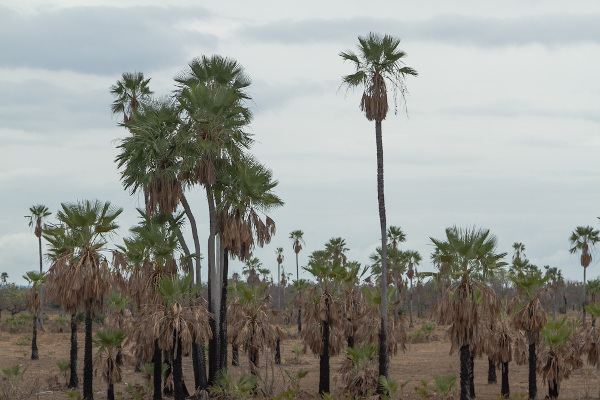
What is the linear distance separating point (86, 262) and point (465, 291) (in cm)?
1466

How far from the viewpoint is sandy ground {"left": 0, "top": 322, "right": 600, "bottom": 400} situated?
115 feet

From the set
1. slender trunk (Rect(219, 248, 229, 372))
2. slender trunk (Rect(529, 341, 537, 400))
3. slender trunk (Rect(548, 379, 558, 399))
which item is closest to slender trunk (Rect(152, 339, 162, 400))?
slender trunk (Rect(219, 248, 229, 372))

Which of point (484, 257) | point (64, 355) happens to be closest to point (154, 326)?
point (484, 257)

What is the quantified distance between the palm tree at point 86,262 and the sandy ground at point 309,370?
128 inches

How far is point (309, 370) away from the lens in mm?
47188

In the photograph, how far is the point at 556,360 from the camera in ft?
107

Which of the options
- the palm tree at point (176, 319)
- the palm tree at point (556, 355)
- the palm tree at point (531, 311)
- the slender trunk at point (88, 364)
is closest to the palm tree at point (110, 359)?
the slender trunk at point (88, 364)

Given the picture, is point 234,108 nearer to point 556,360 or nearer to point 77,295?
point 77,295

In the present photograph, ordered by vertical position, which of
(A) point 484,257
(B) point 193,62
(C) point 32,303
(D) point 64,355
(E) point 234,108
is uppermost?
(B) point 193,62

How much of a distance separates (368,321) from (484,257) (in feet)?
29.5

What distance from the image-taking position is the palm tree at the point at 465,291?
25.8m

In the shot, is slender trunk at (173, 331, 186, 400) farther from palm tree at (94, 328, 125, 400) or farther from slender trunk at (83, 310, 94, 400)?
palm tree at (94, 328, 125, 400)

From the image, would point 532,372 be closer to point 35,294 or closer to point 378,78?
point 378,78

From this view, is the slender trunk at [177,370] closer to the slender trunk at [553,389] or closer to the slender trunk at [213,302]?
the slender trunk at [213,302]
